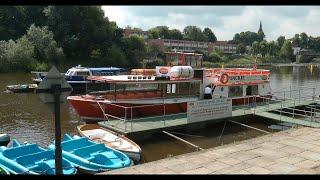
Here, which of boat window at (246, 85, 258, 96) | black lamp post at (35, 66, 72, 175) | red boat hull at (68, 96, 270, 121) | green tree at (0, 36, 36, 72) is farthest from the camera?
green tree at (0, 36, 36, 72)

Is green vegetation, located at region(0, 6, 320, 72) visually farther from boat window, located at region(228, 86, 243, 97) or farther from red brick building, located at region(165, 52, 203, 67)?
boat window, located at region(228, 86, 243, 97)

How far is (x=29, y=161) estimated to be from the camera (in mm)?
13500

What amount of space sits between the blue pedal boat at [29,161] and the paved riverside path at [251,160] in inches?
93.2

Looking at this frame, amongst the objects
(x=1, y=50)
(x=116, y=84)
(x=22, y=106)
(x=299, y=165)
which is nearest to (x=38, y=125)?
(x=116, y=84)

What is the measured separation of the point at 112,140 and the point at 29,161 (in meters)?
4.32

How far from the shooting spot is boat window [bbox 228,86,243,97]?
25672 millimetres

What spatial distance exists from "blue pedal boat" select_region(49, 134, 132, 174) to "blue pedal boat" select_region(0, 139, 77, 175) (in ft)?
1.76

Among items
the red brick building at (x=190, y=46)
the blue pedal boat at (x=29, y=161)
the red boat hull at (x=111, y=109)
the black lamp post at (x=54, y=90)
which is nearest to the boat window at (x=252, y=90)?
the red boat hull at (x=111, y=109)

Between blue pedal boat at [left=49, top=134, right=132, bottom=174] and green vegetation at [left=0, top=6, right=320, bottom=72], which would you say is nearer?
blue pedal boat at [left=49, top=134, right=132, bottom=174]

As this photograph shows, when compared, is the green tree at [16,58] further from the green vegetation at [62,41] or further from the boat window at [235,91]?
the boat window at [235,91]

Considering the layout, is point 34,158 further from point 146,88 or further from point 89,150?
point 146,88

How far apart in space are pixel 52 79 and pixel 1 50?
195ft

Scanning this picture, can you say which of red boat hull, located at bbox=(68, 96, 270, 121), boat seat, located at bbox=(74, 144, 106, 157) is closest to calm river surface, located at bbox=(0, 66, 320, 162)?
red boat hull, located at bbox=(68, 96, 270, 121)

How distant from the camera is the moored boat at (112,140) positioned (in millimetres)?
15572
